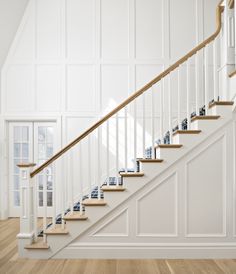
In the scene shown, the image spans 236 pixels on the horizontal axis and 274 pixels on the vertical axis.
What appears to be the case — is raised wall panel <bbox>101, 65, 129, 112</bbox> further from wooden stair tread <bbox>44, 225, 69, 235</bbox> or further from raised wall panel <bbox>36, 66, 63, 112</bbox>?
wooden stair tread <bbox>44, 225, 69, 235</bbox>

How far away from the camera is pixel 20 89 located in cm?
594

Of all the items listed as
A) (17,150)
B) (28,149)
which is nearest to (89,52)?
(28,149)

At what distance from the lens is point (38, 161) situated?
6.04 metres

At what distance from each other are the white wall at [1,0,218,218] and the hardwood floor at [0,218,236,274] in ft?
8.83

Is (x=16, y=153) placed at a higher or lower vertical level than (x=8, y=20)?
lower

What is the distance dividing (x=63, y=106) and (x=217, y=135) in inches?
124

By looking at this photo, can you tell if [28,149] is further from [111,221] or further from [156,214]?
[156,214]

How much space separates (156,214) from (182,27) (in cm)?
381

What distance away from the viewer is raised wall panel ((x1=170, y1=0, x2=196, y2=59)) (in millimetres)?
5867

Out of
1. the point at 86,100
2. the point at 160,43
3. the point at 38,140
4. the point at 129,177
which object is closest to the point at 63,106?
the point at 86,100

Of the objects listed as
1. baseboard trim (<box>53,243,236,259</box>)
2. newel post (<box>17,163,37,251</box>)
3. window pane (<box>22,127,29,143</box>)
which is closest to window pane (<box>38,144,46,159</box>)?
window pane (<box>22,127,29,143</box>)

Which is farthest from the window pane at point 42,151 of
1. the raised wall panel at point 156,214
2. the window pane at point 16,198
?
the raised wall panel at point 156,214

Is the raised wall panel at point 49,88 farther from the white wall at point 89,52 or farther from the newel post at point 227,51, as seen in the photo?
the newel post at point 227,51

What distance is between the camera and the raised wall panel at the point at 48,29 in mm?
5906
